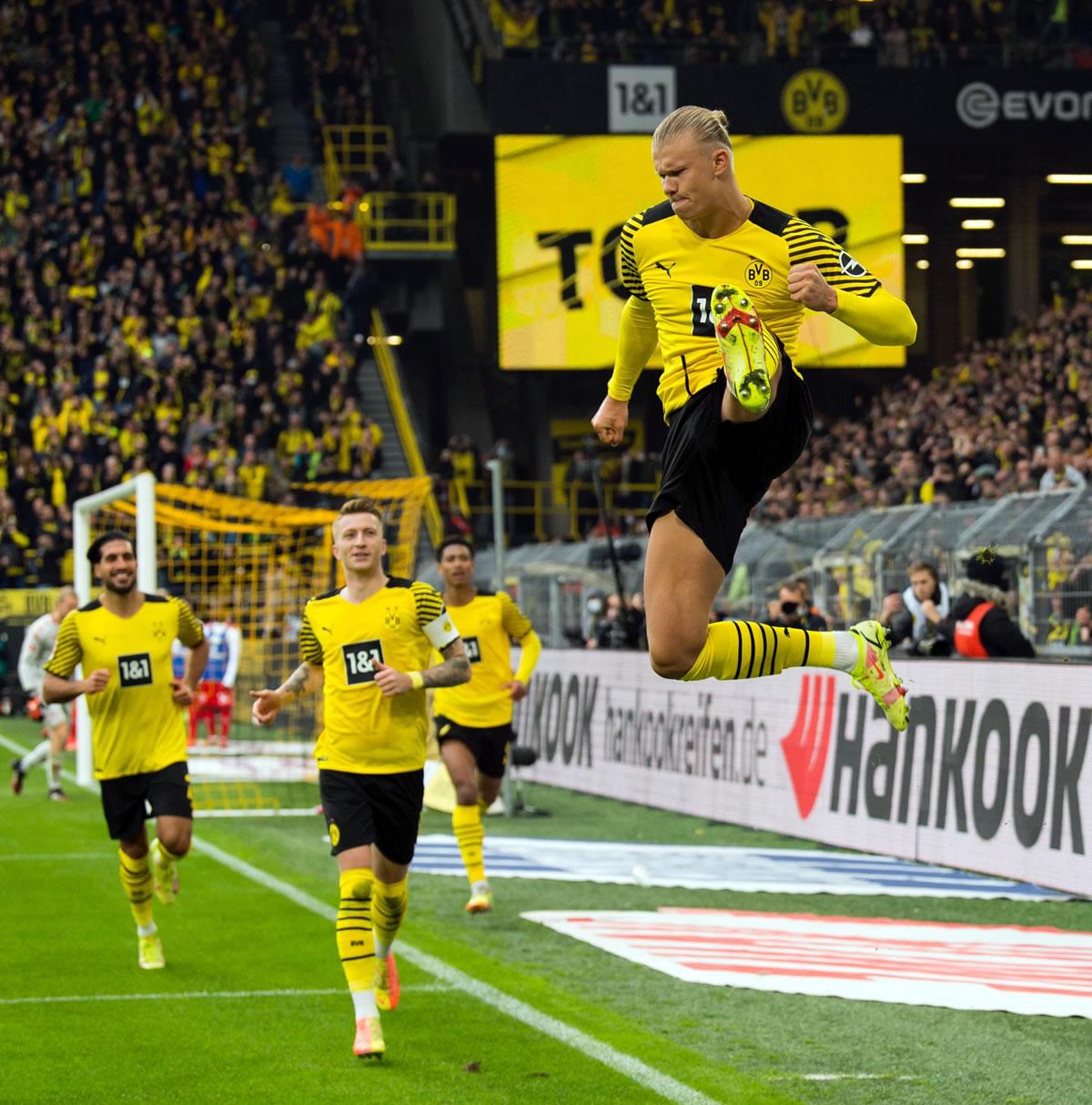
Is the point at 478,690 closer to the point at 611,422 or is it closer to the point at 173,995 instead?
the point at 173,995

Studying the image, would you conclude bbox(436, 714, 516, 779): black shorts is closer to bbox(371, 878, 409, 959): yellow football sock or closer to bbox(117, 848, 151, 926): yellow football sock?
bbox(117, 848, 151, 926): yellow football sock

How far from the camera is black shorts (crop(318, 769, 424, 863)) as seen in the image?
778 centimetres

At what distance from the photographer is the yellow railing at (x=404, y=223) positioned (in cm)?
3678

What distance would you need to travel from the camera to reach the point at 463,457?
115ft

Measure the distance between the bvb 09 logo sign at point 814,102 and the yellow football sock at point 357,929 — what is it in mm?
25237

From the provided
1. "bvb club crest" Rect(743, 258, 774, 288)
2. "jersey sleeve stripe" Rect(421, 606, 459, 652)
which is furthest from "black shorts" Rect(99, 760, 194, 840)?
"bvb club crest" Rect(743, 258, 774, 288)

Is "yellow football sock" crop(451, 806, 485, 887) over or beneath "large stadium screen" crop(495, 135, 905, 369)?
beneath

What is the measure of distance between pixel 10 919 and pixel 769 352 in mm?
6954

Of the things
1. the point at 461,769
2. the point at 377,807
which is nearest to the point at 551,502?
the point at 461,769

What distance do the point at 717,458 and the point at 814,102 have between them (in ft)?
86.3

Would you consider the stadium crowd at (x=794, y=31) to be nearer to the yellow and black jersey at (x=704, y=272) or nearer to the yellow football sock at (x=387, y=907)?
the yellow football sock at (x=387, y=907)

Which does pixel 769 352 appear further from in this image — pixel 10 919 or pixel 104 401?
pixel 104 401

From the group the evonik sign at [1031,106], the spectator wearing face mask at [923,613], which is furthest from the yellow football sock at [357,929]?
the evonik sign at [1031,106]

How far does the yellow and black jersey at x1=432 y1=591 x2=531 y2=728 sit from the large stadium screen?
17.6 metres
